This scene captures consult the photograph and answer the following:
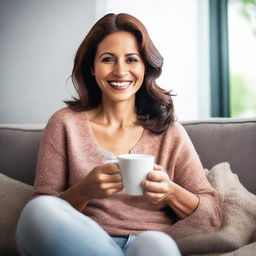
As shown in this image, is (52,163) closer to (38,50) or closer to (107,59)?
(107,59)

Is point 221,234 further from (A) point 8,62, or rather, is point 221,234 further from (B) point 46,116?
(A) point 8,62

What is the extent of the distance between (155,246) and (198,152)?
28.0 inches

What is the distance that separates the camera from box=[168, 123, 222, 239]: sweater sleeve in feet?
3.78

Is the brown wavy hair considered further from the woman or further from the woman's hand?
the woman's hand

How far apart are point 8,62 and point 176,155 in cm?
120

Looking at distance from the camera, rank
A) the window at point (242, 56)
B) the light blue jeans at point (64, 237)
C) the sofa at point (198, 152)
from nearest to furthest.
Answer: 1. the light blue jeans at point (64, 237)
2. the sofa at point (198, 152)
3. the window at point (242, 56)

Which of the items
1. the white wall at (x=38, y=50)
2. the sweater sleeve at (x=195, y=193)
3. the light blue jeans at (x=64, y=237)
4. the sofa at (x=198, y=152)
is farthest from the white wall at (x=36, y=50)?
the light blue jeans at (x=64, y=237)

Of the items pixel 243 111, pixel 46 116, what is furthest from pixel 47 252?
pixel 243 111

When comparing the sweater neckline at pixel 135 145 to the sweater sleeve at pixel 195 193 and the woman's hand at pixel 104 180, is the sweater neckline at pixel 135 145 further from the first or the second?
the woman's hand at pixel 104 180

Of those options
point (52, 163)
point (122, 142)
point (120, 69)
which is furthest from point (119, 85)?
point (52, 163)

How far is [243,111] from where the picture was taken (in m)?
2.52

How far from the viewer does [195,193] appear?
1.22m

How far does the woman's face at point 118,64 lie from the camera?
4.09ft

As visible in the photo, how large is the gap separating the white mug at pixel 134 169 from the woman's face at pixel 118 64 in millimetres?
384
